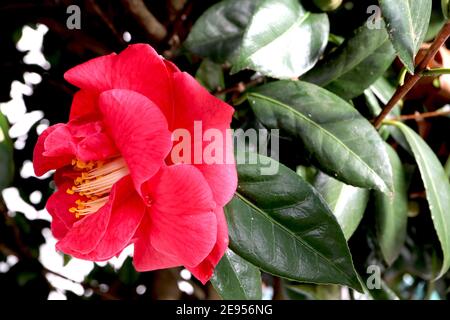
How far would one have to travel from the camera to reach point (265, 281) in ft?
4.15

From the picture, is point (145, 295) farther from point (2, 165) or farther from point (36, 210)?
point (2, 165)

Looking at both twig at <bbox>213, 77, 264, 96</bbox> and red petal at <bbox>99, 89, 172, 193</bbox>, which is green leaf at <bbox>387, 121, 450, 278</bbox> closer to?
twig at <bbox>213, 77, 264, 96</bbox>

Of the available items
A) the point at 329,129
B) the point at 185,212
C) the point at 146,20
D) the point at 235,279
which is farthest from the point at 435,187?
the point at 146,20

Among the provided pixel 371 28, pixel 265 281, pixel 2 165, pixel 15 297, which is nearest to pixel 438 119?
pixel 371 28

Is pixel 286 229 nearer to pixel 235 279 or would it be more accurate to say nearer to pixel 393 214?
pixel 235 279

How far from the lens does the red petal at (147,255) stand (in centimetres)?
57

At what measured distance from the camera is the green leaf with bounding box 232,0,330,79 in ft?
2.21

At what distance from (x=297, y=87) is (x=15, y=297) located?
803 mm

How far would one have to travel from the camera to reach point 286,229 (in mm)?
633

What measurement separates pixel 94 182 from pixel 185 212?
0.12m

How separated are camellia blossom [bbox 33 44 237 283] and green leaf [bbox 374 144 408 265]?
0.37 meters

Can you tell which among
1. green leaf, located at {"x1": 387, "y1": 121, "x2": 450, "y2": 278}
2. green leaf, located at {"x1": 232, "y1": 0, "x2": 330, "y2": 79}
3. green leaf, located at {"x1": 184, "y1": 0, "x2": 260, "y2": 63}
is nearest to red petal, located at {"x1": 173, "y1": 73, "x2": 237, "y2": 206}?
green leaf, located at {"x1": 232, "y1": 0, "x2": 330, "y2": 79}

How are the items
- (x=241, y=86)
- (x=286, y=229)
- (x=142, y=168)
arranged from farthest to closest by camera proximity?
1. (x=241, y=86)
2. (x=286, y=229)
3. (x=142, y=168)

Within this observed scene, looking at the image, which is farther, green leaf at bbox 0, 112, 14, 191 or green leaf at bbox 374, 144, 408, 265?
green leaf at bbox 374, 144, 408, 265
